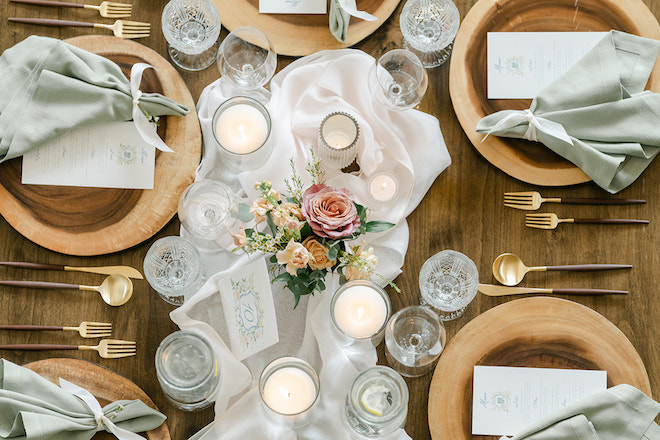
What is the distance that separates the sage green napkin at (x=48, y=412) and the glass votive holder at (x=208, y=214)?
1.48 feet

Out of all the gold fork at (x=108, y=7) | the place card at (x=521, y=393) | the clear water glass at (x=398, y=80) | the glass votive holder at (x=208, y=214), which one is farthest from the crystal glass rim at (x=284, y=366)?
the gold fork at (x=108, y=7)

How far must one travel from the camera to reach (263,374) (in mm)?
1449

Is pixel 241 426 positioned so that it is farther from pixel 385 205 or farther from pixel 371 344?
pixel 385 205

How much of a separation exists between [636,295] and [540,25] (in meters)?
0.80

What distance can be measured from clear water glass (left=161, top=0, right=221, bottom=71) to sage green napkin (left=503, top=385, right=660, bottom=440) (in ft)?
4.33

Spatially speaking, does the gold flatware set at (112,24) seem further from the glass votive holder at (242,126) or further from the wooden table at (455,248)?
the glass votive holder at (242,126)

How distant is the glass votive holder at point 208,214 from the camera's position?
1554 millimetres

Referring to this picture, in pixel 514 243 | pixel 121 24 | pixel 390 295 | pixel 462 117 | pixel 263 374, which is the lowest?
pixel 263 374

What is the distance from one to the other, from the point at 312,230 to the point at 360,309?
1.03 ft

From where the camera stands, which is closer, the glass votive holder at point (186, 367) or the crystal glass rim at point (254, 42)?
the glass votive holder at point (186, 367)

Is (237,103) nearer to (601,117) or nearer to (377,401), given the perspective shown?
(377,401)

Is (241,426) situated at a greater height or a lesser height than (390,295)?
lesser

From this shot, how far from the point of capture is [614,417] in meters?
1.51

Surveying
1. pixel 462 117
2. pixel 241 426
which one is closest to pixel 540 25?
pixel 462 117
